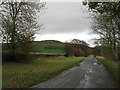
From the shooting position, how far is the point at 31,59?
94.1 ft

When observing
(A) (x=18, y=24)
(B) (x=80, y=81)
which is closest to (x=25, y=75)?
(B) (x=80, y=81)

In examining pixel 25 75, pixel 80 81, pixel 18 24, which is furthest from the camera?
pixel 18 24

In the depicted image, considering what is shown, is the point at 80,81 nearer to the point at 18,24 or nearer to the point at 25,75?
the point at 25,75

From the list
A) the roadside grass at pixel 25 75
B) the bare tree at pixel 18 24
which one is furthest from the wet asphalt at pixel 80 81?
the bare tree at pixel 18 24

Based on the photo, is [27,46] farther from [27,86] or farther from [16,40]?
[27,86]

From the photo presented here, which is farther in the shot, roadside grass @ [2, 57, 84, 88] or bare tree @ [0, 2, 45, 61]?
bare tree @ [0, 2, 45, 61]

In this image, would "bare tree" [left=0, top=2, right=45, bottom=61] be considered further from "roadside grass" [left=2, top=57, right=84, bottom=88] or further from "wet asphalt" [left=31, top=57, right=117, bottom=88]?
"wet asphalt" [left=31, top=57, right=117, bottom=88]

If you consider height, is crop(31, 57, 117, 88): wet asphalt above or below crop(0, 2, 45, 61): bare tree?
below

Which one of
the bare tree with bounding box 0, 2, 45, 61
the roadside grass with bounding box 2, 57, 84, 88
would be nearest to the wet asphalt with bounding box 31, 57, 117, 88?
the roadside grass with bounding box 2, 57, 84, 88

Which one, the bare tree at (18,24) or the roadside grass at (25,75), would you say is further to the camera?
the bare tree at (18,24)

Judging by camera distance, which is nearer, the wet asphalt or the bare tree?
the wet asphalt

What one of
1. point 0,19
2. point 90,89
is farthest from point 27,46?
point 90,89

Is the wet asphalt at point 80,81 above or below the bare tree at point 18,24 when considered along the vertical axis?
below

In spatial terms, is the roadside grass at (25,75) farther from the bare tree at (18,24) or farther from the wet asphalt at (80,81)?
the bare tree at (18,24)
